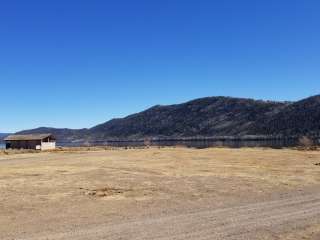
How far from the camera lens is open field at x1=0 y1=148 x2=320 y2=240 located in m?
13.8

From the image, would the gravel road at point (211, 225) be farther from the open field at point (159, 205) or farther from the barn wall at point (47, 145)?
the barn wall at point (47, 145)

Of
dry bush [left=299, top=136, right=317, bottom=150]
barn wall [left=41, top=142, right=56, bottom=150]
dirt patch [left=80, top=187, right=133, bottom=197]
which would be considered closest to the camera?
dirt patch [left=80, top=187, right=133, bottom=197]

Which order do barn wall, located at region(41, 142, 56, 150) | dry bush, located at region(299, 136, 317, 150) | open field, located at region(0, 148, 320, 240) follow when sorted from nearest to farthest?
open field, located at region(0, 148, 320, 240) → dry bush, located at region(299, 136, 317, 150) → barn wall, located at region(41, 142, 56, 150)

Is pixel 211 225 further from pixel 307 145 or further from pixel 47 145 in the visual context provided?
pixel 47 145

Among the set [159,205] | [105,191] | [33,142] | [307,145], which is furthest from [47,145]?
[159,205]

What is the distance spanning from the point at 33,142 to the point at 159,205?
83.4 meters

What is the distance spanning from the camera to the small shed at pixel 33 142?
98.4m

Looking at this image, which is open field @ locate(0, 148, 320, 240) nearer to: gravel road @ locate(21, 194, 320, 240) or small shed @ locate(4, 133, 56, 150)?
gravel road @ locate(21, 194, 320, 240)

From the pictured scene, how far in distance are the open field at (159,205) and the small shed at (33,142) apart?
68809 millimetres

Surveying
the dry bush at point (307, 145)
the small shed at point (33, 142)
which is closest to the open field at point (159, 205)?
the dry bush at point (307, 145)

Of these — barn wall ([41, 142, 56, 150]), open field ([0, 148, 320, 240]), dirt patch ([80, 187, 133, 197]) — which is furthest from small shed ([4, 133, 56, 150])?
dirt patch ([80, 187, 133, 197])

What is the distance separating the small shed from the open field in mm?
68809

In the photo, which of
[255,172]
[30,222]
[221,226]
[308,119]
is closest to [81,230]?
[30,222]

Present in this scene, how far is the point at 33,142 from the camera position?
99250mm
